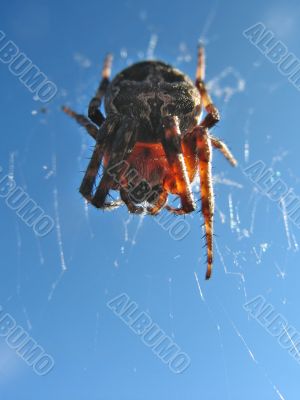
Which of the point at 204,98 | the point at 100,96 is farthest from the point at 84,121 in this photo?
the point at 204,98

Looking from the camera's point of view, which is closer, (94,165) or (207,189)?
(207,189)

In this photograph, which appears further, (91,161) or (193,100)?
(193,100)

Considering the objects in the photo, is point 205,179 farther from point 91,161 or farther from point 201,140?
point 91,161

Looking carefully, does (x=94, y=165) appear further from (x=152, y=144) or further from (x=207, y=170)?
(x=207, y=170)

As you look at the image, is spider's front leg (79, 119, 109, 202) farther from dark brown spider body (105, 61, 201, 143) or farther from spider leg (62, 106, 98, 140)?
spider leg (62, 106, 98, 140)

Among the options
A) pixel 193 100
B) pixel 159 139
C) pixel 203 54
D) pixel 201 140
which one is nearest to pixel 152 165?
pixel 159 139

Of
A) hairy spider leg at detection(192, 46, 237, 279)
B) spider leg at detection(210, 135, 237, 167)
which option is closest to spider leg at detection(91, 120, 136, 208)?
hairy spider leg at detection(192, 46, 237, 279)

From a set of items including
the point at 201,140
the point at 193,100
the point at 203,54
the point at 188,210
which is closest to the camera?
the point at 188,210
